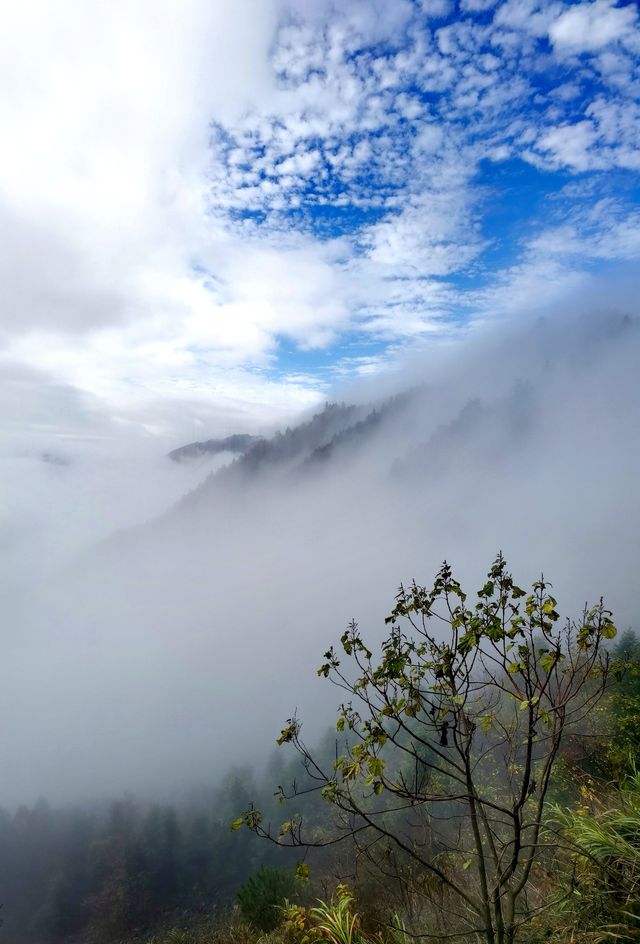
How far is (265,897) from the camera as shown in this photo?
14.0 metres

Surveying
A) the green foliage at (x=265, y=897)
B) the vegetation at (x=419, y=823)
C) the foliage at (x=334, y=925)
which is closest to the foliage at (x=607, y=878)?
the vegetation at (x=419, y=823)

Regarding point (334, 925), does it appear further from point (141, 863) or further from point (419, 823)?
point (141, 863)

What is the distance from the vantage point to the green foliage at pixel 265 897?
13.2 meters

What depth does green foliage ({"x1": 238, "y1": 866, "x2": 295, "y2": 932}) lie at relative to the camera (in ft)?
43.4

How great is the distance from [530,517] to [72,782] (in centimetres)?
17266

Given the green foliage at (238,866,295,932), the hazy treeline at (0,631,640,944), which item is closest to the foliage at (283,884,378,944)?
the green foliage at (238,866,295,932)

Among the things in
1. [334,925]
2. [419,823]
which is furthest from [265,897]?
[419,823]

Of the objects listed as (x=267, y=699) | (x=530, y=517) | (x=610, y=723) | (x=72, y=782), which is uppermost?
(x=530, y=517)

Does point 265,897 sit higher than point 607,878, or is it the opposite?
point 607,878

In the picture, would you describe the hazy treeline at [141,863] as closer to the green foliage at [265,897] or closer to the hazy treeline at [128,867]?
the hazy treeline at [128,867]

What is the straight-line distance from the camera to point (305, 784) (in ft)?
147

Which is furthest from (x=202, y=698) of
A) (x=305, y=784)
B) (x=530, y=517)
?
(x=530, y=517)

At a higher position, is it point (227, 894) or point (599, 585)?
point (599, 585)

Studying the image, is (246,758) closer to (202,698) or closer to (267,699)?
(267,699)
